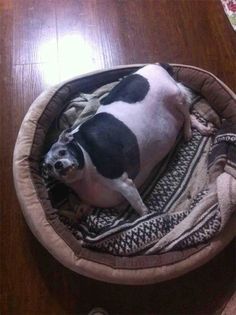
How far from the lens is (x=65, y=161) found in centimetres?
142

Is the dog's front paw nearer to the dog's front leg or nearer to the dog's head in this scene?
the dog's front leg

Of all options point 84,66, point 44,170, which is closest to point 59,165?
point 44,170

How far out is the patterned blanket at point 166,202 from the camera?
1.48m

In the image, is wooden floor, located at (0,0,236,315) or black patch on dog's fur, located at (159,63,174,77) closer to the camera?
wooden floor, located at (0,0,236,315)

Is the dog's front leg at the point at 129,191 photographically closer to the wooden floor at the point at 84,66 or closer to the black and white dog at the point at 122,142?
the black and white dog at the point at 122,142

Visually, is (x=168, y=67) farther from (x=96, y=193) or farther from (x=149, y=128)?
(x=96, y=193)

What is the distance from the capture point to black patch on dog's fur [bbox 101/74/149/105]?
164 centimetres

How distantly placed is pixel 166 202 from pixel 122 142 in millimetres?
330

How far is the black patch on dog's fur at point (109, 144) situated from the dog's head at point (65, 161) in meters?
0.06

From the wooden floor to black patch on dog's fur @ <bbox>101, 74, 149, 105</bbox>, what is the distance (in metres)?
0.52

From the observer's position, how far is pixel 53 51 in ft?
7.20

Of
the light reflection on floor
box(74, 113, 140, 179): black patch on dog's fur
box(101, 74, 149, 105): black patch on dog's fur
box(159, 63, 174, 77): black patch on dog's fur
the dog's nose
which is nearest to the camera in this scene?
the dog's nose

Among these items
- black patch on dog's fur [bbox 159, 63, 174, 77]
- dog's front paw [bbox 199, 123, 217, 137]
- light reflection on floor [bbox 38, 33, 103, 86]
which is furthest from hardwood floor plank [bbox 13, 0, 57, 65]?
dog's front paw [bbox 199, 123, 217, 137]

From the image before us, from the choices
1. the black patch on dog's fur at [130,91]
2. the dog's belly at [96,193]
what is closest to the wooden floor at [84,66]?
the dog's belly at [96,193]
